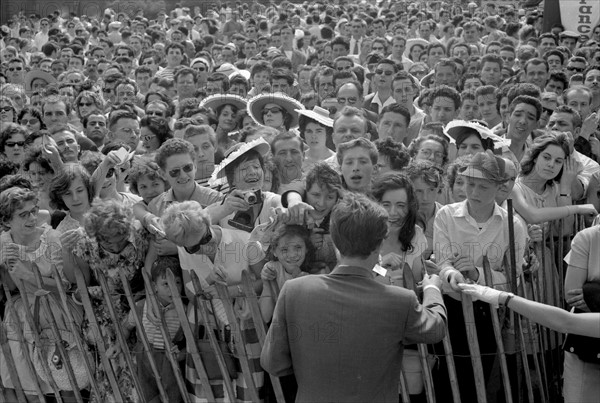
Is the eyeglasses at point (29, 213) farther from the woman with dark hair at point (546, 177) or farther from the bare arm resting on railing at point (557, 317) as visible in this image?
the woman with dark hair at point (546, 177)

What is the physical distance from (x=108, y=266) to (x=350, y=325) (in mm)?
1897

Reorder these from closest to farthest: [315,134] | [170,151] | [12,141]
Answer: [170,151] → [315,134] → [12,141]

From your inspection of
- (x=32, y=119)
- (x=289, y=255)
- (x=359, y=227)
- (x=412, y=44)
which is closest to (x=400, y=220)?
(x=289, y=255)

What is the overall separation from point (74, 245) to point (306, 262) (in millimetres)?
1376

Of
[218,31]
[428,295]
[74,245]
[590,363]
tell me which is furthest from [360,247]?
[218,31]

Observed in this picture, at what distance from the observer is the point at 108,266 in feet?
15.5

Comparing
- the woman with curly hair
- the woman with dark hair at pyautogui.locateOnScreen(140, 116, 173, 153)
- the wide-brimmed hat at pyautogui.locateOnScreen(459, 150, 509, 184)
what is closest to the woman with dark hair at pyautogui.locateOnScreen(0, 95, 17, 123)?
the woman with dark hair at pyautogui.locateOnScreen(140, 116, 173, 153)

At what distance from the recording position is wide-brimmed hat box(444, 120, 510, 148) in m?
6.57

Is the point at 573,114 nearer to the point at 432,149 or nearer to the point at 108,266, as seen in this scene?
the point at 432,149

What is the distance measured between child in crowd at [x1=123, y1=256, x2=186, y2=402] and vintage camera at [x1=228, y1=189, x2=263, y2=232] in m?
0.58

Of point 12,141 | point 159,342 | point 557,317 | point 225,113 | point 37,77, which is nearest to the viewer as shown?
point 557,317

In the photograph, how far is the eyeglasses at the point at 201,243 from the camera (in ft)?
15.1

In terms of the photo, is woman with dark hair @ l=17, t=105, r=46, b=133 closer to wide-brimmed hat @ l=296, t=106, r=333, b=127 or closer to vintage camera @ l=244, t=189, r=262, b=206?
wide-brimmed hat @ l=296, t=106, r=333, b=127

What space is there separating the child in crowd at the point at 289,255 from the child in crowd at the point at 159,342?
564 millimetres
